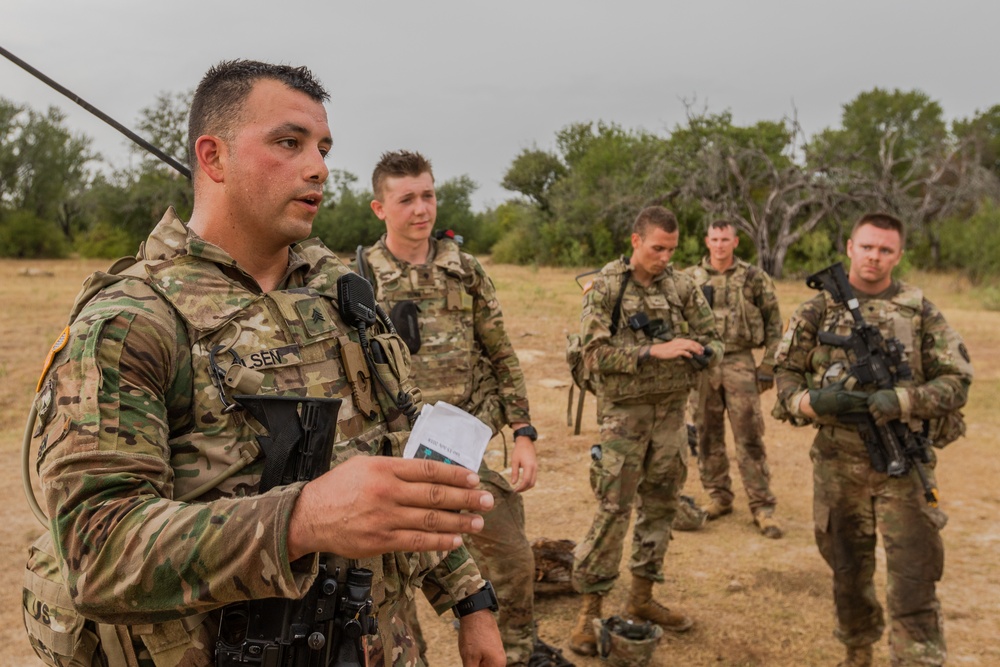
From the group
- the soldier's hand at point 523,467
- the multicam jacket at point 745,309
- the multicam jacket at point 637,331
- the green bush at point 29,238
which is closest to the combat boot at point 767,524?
the multicam jacket at point 745,309

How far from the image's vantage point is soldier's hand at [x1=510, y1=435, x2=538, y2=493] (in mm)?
3875

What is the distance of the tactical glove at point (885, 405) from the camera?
3910 millimetres

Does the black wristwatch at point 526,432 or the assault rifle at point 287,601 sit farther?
the black wristwatch at point 526,432

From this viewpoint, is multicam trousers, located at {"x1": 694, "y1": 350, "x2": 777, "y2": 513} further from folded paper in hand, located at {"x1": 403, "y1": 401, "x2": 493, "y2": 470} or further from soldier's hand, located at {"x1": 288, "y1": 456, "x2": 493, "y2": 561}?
soldier's hand, located at {"x1": 288, "y1": 456, "x2": 493, "y2": 561}

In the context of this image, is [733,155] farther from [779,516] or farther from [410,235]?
[410,235]

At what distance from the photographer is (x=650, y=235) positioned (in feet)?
16.8

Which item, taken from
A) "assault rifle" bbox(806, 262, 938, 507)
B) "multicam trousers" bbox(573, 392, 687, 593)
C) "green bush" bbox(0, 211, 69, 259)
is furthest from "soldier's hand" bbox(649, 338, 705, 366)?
"green bush" bbox(0, 211, 69, 259)

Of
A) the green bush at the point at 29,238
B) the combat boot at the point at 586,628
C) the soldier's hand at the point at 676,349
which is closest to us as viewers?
the combat boot at the point at 586,628

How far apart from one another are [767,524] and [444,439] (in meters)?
5.59

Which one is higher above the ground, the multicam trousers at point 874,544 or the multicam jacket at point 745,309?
the multicam jacket at point 745,309

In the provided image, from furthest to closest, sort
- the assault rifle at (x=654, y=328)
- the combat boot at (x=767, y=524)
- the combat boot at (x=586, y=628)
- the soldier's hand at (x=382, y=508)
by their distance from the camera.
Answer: the combat boot at (x=767, y=524)
the assault rifle at (x=654, y=328)
the combat boot at (x=586, y=628)
the soldier's hand at (x=382, y=508)

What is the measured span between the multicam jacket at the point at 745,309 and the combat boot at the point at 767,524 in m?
1.37

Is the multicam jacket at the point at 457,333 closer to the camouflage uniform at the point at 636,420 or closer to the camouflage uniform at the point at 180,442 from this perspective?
the camouflage uniform at the point at 636,420

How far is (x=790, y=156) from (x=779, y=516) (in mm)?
21030
